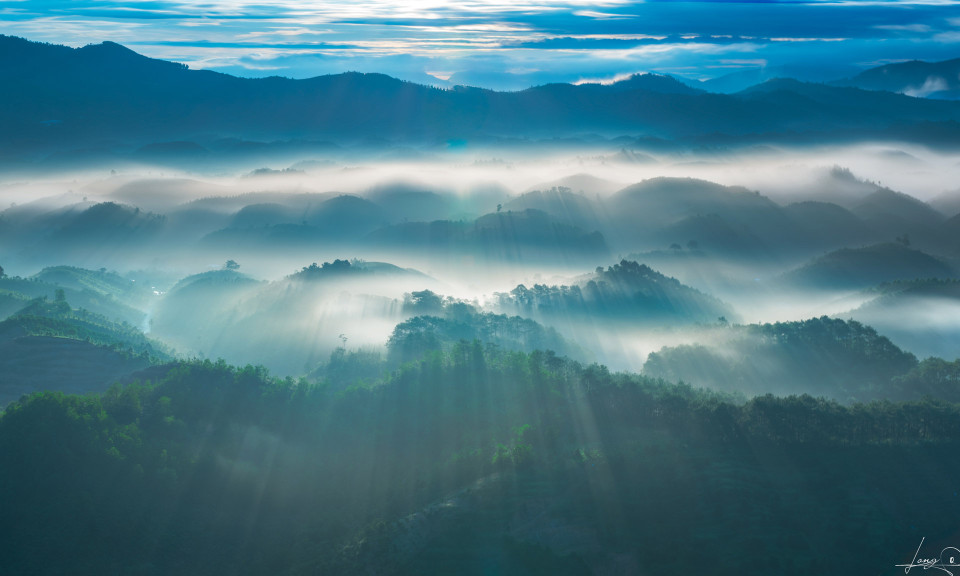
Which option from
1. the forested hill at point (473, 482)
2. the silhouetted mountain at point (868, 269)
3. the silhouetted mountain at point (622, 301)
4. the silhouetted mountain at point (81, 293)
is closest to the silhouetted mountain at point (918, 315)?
the silhouetted mountain at point (622, 301)

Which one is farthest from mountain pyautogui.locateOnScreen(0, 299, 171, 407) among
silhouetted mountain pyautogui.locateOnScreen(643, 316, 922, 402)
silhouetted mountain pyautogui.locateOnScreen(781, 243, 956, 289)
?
silhouetted mountain pyautogui.locateOnScreen(781, 243, 956, 289)

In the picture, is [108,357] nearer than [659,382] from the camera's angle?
No

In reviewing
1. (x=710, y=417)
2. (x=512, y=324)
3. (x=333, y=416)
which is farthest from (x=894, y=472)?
(x=512, y=324)

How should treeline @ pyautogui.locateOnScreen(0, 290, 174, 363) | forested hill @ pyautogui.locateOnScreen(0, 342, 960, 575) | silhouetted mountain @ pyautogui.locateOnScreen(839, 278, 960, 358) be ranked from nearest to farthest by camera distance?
1. forested hill @ pyautogui.locateOnScreen(0, 342, 960, 575)
2. treeline @ pyautogui.locateOnScreen(0, 290, 174, 363)
3. silhouetted mountain @ pyautogui.locateOnScreen(839, 278, 960, 358)

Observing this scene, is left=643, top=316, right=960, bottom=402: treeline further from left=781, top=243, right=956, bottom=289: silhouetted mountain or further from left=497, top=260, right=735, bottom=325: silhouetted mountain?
left=781, top=243, right=956, bottom=289: silhouetted mountain

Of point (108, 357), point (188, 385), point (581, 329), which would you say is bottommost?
point (581, 329)

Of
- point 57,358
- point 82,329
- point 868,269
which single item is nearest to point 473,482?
point 57,358

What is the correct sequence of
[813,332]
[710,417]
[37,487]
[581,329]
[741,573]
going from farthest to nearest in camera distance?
[581,329]
[813,332]
[710,417]
[37,487]
[741,573]

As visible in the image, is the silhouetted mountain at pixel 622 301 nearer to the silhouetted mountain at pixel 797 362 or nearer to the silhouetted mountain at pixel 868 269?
the silhouetted mountain at pixel 868 269

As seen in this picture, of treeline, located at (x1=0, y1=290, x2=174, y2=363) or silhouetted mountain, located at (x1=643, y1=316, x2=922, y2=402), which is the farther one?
treeline, located at (x1=0, y1=290, x2=174, y2=363)

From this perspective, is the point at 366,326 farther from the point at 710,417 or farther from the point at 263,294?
the point at 710,417
